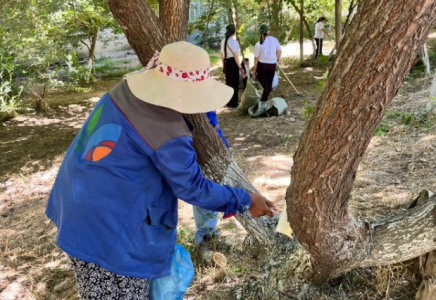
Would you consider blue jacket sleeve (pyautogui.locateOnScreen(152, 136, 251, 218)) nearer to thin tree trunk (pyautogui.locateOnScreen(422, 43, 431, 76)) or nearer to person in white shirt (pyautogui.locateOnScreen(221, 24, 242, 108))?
person in white shirt (pyautogui.locateOnScreen(221, 24, 242, 108))

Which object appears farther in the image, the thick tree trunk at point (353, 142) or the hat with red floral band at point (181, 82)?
the hat with red floral band at point (181, 82)

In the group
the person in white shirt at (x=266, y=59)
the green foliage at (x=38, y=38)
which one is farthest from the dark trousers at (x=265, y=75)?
the green foliage at (x=38, y=38)

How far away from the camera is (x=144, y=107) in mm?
1595

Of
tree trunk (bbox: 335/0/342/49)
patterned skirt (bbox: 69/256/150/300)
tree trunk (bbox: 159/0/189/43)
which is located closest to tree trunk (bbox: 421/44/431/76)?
tree trunk (bbox: 335/0/342/49)

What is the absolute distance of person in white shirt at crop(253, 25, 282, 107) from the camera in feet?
23.6

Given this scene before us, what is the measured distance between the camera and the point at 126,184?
1600 mm

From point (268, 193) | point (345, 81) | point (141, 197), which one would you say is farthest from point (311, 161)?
point (268, 193)

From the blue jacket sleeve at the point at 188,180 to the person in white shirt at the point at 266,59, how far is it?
5559mm

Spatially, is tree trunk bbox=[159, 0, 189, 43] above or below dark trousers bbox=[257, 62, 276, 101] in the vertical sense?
above

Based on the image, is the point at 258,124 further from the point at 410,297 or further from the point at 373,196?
the point at 410,297

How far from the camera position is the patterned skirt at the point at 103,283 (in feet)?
5.73

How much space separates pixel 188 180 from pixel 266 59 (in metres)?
5.93

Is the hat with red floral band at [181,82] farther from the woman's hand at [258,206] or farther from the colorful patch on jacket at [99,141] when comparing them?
the woman's hand at [258,206]

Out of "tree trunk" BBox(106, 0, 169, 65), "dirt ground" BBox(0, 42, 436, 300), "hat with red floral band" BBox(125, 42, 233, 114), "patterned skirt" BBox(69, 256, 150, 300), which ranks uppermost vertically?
"tree trunk" BBox(106, 0, 169, 65)
